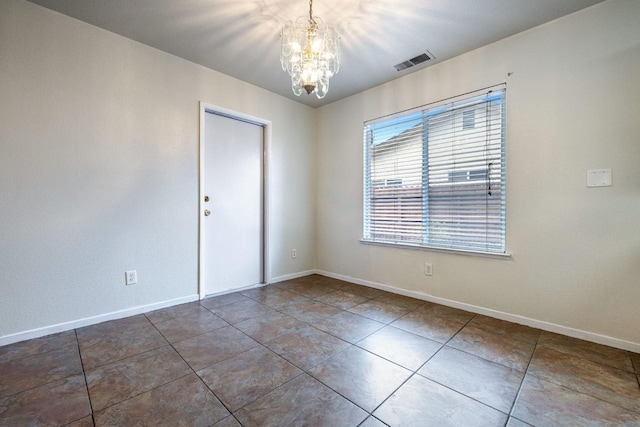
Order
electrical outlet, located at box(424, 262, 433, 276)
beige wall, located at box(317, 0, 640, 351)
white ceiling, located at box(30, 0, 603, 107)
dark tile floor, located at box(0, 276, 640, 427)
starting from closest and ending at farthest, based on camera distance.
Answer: dark tile floor, located at box(0, 276, 640, 427) → beige wall, located at box(317, 0, 640, 351) → white ceiling, located at box(30, 0, 603, 107) → electrical outlet, located at box(424, 262, 433, 276)


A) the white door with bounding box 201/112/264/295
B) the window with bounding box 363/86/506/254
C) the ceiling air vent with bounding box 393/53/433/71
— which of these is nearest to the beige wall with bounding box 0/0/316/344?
the white door with bounding box 201/112/264/295

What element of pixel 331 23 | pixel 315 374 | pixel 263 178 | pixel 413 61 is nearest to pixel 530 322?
pixel 315 374

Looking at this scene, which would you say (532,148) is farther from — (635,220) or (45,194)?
(45,194)

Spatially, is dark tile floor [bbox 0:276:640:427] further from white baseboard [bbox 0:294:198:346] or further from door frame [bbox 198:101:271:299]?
door frame [bbox 198:101:271:299]

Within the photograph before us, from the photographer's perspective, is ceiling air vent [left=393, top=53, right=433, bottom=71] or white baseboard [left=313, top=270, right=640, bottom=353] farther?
ceiling air vent [left=393, top=53, right=433, bottom=71]

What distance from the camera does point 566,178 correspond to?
81.2 inches

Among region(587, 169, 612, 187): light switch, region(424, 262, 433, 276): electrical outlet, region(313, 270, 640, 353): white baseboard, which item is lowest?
region(313, 270, 640, 353): white baseboard

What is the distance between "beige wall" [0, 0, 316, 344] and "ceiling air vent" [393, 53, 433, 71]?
6.16ft

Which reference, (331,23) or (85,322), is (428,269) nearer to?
(331,23)

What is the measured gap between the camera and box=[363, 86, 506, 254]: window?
2422mm

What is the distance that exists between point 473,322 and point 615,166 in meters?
1.53

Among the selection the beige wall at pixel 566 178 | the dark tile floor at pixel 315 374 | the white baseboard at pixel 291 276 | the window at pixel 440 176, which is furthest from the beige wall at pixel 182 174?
the white baseboard at pixel 291 276

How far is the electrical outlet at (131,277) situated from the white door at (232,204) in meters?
0.63

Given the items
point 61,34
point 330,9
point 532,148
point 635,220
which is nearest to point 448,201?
point 532,148
